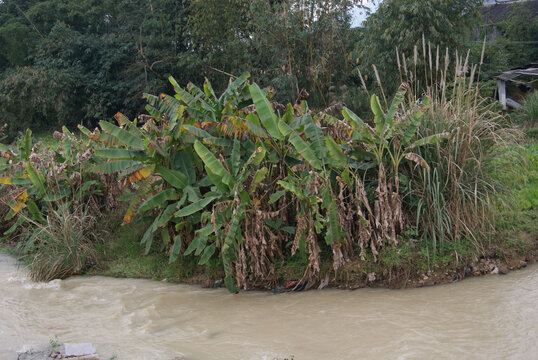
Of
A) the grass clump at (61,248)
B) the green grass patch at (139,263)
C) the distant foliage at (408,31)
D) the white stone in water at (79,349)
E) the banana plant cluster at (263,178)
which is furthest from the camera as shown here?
the distant foliage at (408,31)

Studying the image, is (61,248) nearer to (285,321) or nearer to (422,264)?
(285,321)

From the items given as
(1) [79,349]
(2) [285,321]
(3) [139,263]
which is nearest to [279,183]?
(2) [285,321]

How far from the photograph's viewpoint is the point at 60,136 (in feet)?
29.6

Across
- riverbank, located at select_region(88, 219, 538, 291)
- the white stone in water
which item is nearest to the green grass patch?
riverbank, located at select_region(88, 219, 538, 291)

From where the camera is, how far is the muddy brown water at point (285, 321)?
14.4 feet

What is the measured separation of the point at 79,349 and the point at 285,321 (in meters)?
2.08

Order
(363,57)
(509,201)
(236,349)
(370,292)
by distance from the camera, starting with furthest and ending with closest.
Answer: (363,57) → (509,201) → (370,292) → (236,349)

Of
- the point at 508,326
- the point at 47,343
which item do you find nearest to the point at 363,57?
the point at 508,326

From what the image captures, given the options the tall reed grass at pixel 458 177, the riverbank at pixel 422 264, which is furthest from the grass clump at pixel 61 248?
the tall reed grass at pixel 458 177

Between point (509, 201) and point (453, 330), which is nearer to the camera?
point (453, 330)

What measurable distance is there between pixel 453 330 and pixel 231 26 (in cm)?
1368

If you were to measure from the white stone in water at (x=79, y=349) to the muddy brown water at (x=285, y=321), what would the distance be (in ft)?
0.44

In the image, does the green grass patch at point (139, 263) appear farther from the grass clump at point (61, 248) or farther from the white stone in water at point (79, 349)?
the white stone in water at point (79, 349)

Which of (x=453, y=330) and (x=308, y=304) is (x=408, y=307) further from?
(x=308, y=304)
